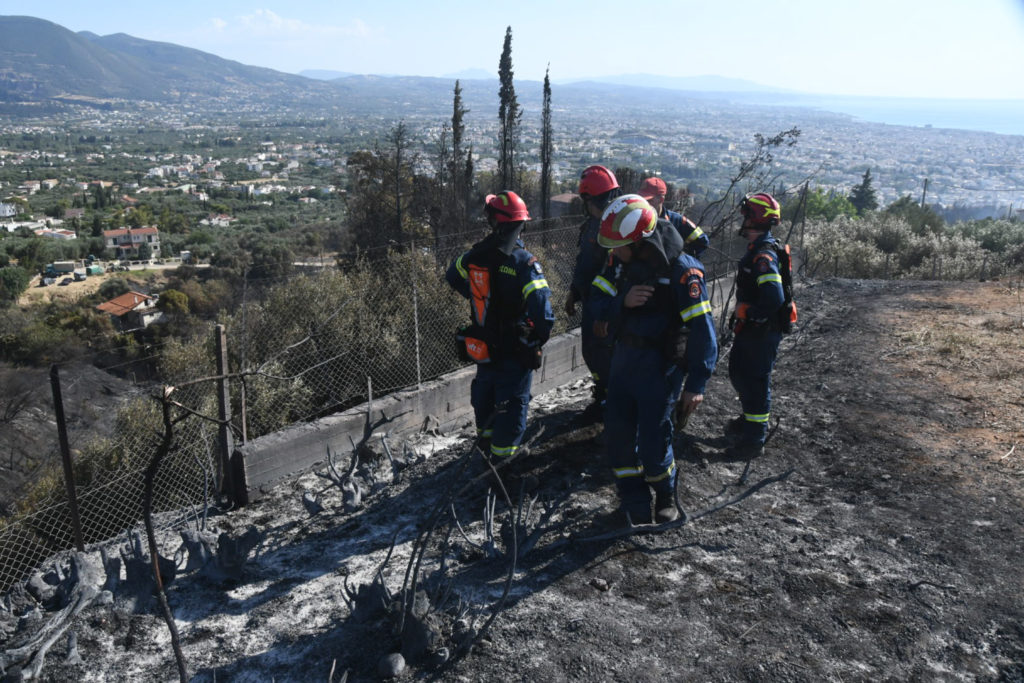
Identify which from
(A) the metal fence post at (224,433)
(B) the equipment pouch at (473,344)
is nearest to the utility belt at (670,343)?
(B) the equipment pouch at (473,344)

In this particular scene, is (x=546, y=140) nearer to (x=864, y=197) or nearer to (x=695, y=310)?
(x=695, y=310)

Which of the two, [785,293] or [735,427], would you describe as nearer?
[785,293]

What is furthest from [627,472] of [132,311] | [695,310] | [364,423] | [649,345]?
[132,311]

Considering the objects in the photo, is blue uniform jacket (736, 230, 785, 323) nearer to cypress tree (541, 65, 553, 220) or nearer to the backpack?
the backpack

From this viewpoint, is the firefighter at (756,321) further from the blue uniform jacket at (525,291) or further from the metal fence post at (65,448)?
the metal fence post at (65,448)

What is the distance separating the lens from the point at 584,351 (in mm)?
Answer: 5719

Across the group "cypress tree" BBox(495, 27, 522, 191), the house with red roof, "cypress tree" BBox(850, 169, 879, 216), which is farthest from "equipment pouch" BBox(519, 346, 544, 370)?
"cypress tree" BBox(850, 169, 879, 216)

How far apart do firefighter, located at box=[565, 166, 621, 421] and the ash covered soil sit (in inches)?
22.1

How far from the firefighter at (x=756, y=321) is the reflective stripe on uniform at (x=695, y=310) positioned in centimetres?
137

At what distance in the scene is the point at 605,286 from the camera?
4715 mm

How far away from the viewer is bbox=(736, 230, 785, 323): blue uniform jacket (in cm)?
489

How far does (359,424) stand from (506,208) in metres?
2.40

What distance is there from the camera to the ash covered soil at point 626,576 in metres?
3.04

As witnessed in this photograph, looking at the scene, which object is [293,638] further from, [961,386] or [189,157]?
[189,157]
